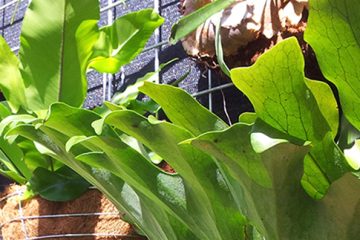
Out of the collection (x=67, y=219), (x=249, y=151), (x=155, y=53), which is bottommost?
(x=67, y=219)

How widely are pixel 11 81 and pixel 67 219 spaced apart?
224 mm

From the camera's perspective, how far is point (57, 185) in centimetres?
85

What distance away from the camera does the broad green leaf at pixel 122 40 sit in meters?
0.93

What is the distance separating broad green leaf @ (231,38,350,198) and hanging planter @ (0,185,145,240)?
38cm

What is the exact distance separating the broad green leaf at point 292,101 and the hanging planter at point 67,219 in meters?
0.38

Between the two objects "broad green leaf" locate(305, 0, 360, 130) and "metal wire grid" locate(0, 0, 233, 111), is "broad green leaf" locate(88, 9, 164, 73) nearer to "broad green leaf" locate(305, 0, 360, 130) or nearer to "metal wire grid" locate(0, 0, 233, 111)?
"metal wire grid" locate(0, 0, 233, 111)

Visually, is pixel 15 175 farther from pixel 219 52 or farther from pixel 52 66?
pixel 219 52

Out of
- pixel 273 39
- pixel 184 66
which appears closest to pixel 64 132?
pixel 273 39

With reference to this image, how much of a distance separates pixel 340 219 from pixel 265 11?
319 millimetres

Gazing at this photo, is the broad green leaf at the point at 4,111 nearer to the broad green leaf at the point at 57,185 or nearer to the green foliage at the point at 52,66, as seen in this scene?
the green foliage at the point at 52,66

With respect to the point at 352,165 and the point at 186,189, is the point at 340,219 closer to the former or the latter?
the point at 352,165

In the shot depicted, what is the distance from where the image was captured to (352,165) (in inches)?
18.7

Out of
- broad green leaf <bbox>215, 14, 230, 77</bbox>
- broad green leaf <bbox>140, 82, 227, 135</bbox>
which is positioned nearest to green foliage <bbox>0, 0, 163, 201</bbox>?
broad green leaf <bbox>215, 14, 230, 77</bbox>

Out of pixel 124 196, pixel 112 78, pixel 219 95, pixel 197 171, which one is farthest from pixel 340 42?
pixel 112 78
